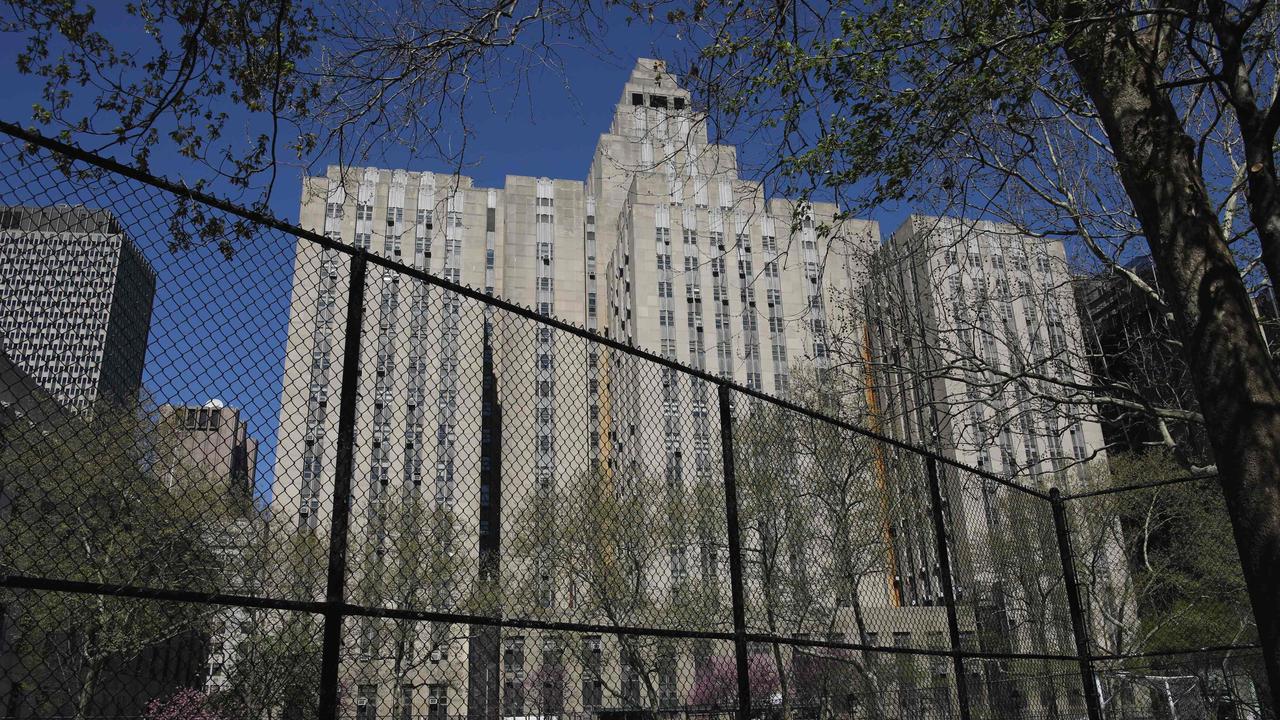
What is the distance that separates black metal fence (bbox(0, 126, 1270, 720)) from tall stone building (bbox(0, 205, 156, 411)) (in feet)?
0.08

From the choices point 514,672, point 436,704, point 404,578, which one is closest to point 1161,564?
point 514,672

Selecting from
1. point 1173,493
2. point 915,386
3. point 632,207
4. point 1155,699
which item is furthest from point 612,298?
point 915,386

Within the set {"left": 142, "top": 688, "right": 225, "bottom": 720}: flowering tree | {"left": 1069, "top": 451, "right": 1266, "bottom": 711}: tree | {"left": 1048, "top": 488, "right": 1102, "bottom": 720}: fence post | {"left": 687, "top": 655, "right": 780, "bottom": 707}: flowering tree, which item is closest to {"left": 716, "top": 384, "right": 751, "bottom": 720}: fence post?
{"left": 1048, "top": 488, "right": 1102, "bottom": 720}: fence post

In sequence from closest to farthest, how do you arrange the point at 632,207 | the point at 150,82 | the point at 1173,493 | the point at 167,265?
the point at 167,265
the point at 150,82
the point at 1173,493
the point at 632,207

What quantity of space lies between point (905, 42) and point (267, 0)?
4476mm

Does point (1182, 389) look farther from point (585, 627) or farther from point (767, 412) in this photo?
point (585, 627)

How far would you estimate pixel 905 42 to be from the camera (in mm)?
6633

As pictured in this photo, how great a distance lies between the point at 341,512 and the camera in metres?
3.87

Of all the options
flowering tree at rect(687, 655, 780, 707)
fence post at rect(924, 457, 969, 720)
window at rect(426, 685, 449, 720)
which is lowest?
flowering tree at rect(687, 655, 780, 707)

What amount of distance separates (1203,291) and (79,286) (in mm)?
6873

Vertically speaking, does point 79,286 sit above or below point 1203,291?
below

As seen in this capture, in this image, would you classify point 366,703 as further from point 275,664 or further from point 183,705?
point 275,664

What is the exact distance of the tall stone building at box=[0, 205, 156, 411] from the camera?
4.08 m

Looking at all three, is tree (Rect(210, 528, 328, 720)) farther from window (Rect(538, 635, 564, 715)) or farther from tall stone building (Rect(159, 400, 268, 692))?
window (Rect(538, 635, 564, 715))
